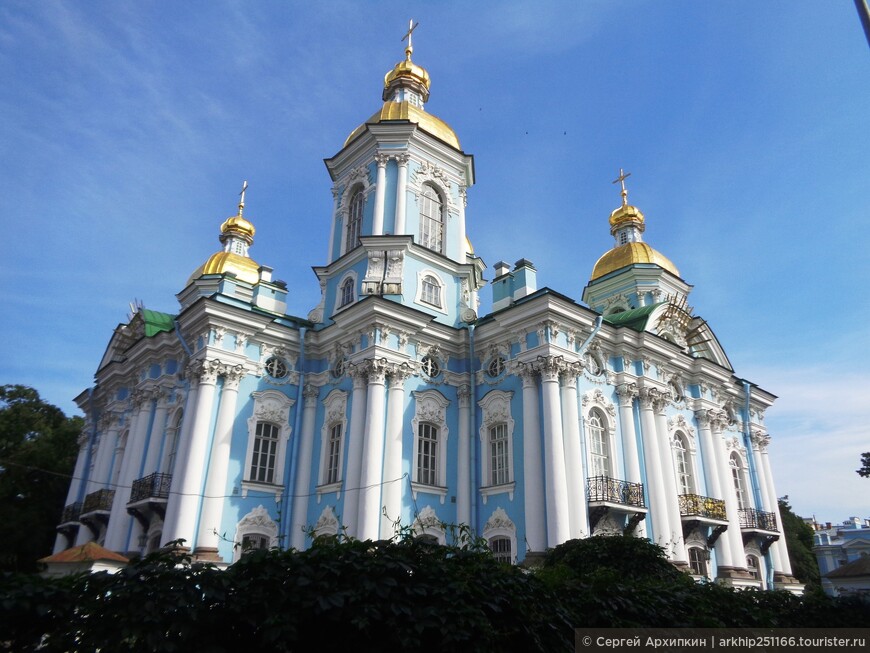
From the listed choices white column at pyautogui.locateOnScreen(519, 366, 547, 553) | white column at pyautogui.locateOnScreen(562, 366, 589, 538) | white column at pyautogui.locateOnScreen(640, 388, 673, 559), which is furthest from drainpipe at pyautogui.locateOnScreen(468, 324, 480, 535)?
white column at pyautogui.locateOnScreen(640, 388, 673, 559)

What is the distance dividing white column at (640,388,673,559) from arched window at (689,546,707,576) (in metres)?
2.21

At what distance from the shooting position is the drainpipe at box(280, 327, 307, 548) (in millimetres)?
17062

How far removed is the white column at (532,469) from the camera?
15.1 m

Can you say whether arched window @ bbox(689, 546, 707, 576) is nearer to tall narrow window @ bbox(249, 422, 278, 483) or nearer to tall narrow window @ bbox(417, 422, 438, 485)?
tall narrow window @ bbox(417, 422, 438, 485)

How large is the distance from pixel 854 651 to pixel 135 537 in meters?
17.2

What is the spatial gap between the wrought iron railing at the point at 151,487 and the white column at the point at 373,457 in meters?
5.66

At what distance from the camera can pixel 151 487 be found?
57.0 feet

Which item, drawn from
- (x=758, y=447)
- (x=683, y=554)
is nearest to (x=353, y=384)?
(x=683, y=554)

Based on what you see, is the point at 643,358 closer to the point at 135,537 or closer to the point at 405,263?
the point at 405,263

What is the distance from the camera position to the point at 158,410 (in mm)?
19719

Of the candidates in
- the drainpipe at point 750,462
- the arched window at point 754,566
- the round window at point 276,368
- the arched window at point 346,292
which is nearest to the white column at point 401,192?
the arched window at point 346,292

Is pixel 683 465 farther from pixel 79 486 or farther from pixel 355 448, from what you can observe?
pixel 79 486

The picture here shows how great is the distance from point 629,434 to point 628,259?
11.4 metres

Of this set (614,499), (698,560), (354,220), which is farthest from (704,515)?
(354,220)
